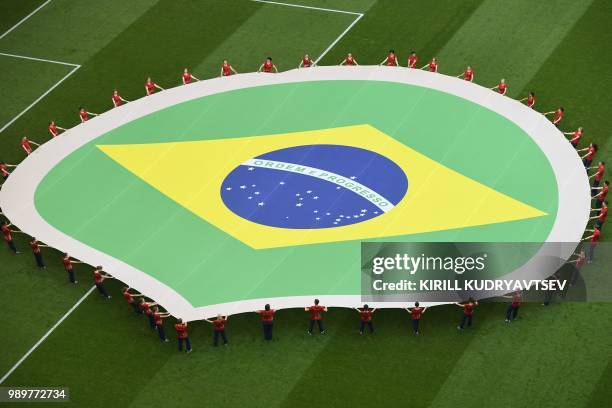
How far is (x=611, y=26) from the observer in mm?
45562

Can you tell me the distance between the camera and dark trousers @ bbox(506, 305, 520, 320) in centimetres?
3259

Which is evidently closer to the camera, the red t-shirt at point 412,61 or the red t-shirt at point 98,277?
the red t-shirt at point 98,277

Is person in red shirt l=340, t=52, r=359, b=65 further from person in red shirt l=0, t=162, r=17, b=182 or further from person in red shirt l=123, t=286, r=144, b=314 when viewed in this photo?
person in red shirt l=123, t=286, r=144, b=314

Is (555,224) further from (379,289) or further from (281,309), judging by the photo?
(281,309)

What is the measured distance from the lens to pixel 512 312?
3281 cm

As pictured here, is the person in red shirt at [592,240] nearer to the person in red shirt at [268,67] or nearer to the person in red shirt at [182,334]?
the person in red shirt at [182,334]

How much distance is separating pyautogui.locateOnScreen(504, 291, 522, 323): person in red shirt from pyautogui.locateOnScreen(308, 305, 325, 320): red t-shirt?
526 centimetres

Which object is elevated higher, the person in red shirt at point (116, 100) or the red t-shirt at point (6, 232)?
the person in red shirt at point (116, 100)

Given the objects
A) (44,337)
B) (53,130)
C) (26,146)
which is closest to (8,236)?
(44,337)

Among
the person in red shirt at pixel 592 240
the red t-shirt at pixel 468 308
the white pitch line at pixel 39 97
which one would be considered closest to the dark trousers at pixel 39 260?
the white pitch line at pixel 39 97

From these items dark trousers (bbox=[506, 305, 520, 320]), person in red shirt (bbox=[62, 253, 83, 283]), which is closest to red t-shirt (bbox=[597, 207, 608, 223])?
dark trousers (bbox=[506, 305, 520, 320])

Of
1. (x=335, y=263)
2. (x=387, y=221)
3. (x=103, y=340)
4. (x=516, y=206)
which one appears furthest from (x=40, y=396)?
(x=516, y=206)

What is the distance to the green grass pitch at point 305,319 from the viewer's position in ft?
102

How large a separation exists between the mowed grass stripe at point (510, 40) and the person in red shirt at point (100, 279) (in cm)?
1600
